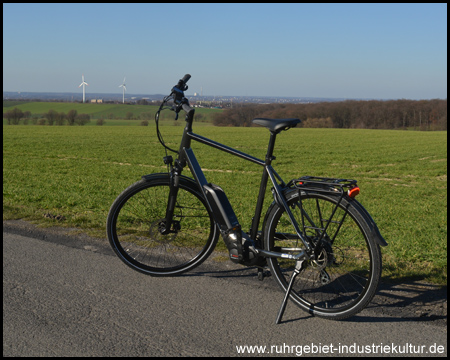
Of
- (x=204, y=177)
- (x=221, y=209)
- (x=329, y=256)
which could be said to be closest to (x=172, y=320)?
(x=221, y=209)

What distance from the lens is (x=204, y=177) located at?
14.7 feet

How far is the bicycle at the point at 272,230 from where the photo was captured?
368 cm

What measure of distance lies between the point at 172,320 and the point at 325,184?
1489 mm

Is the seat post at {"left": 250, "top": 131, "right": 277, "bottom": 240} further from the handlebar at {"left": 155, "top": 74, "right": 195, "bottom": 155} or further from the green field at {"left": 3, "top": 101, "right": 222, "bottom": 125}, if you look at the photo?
the green field at {"left": 3, "top": 101, "right": 222, "bottom": 125}

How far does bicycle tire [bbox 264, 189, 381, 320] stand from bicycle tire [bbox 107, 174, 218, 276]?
0.79 m

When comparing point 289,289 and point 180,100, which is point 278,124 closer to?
point 180,100

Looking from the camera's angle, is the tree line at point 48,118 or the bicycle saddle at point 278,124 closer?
the bicycle saddle at point 278,124

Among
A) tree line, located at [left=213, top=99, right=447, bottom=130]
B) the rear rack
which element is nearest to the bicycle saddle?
the rear rack

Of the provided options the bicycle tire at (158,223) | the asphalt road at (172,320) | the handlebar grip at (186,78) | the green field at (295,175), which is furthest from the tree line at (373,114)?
the asphalt road at (172,320)

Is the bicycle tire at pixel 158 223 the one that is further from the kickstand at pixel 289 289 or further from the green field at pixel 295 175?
the kickstand at pixel 289 289

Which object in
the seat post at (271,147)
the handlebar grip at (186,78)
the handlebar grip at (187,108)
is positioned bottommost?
the seat post at (271,147)

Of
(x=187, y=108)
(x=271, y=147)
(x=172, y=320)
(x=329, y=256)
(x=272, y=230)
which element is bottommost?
(x=172, y=320)

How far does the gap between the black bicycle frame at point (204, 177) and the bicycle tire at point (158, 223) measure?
0.22ft

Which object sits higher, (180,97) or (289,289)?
(180,97)
